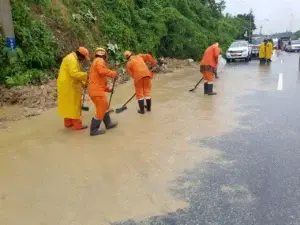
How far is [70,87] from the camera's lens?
7215mm

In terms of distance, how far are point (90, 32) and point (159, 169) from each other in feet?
34.8

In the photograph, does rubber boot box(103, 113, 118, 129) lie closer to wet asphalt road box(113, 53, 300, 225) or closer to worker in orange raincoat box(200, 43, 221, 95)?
wet asphalt road box(113, 53, 300, 225)

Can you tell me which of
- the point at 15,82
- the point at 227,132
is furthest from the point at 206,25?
the point at 227,132

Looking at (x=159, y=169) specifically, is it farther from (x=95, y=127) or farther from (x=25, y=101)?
(x=25, y=101)

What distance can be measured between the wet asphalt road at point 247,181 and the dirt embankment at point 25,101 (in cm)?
428

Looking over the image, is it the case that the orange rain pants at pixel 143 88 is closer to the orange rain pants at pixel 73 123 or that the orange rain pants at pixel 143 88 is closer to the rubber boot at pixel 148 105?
the rubber boot at pixel 148 105

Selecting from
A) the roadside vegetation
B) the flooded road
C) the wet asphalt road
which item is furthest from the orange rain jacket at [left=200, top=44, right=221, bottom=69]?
the roadside vegetation

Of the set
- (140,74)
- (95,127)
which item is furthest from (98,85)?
(140,74)

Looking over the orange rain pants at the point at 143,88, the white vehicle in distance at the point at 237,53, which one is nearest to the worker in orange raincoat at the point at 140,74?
the orange rain pants at the point at 143,88

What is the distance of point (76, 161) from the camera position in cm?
571

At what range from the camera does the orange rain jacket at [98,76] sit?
22.6 feet

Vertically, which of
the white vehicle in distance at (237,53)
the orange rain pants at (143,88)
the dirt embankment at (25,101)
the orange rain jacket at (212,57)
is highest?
the orange rain jacket at (212,57)

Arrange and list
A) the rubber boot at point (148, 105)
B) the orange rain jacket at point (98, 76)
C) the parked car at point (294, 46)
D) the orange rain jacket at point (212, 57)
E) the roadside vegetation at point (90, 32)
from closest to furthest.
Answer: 1. the orange rain jacket at point (98, 76)
2. the rubber boot at point (148, 105)
3. the roadside vegetation at point (90, 32)
4. the orange rain jacket at point (212, 57)
5. the parked car at point (294, 46)

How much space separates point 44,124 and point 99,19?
29.3 feet
